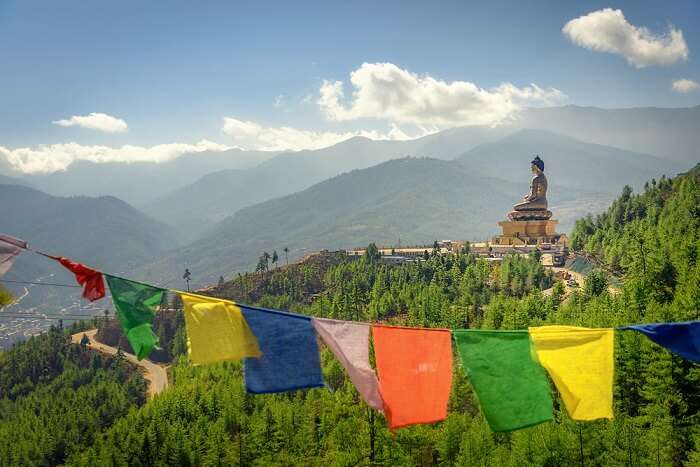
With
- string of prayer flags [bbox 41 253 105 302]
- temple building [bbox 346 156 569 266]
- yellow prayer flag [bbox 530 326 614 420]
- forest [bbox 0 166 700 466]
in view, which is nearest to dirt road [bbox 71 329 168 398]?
forest [bbox 0 166 700 466]

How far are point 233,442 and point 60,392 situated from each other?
157 feet

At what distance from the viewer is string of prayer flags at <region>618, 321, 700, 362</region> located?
1169cm

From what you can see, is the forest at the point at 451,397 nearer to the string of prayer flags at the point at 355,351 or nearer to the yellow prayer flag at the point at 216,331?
the string of prayer flags at the point at 355,351

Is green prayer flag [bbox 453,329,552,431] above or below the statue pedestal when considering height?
below

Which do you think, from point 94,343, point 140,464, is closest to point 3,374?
point 94,343

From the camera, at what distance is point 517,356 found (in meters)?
12.4

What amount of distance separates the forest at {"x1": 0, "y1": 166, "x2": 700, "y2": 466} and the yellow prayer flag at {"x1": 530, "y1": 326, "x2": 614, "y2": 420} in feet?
60.4

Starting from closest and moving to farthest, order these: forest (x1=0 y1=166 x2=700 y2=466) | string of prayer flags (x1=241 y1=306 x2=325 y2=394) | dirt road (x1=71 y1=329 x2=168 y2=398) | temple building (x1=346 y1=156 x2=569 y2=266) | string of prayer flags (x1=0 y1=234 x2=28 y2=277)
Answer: string of prayer flags (x1=241 y1=306 x2=325 y2=394) → string of prayer flags (x1=0 y1=234 x2=28 y2=277) → forest (x1=0 y1=166 x2=700 y2=466) → temple building (x1=346 y1=156 x2=569 y2=266) → dirt road (x1=71 y1=329 x2=168 y2=398)

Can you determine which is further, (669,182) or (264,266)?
(264,266)

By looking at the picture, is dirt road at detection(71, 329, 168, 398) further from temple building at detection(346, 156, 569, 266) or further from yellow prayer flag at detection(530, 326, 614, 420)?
yellow prayer flag at detection(530, 326, 614, 420)

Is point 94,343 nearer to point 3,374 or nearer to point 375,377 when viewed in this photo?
point 3,374

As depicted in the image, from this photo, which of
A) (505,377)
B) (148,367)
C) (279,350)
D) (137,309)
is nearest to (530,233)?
(148,367)

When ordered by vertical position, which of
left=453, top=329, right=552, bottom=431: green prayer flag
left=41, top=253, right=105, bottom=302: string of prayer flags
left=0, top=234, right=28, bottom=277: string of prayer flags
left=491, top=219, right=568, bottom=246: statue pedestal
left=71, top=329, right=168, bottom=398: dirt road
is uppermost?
left=491, top=219, right=568, bottom=246: statue pedestal

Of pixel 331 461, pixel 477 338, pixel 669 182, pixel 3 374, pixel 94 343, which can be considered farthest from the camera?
pixel 94 343
